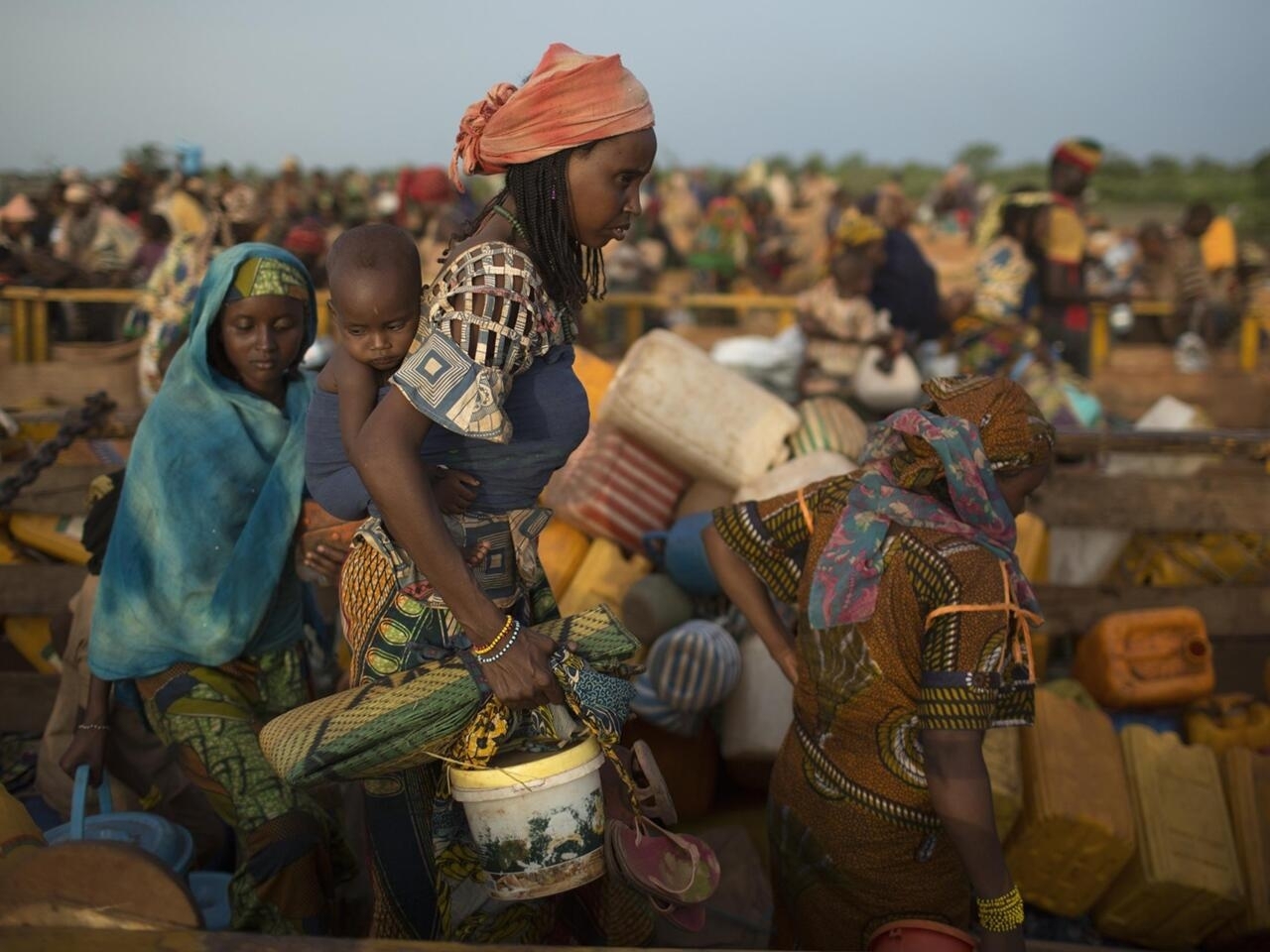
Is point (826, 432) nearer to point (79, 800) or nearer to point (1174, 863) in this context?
point (1174, 863)

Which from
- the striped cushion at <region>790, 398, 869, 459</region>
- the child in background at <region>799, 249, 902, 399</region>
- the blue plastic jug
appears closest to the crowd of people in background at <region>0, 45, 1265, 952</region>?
the blue plastic jug


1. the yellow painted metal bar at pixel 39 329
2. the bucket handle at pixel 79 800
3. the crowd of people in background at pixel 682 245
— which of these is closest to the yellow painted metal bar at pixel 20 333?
the yellow painted metal bar at pixel 39 329

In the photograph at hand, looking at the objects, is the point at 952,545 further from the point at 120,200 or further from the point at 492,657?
the point at 120,200

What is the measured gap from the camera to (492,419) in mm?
1843

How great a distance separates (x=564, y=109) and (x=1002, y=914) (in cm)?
165

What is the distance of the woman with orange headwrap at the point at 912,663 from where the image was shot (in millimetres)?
2248

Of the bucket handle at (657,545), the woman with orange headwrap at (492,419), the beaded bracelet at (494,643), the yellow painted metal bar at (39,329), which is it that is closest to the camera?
the woman with orange headwrap at (492,419)

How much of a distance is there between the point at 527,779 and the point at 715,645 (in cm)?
182

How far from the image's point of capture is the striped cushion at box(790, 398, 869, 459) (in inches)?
189

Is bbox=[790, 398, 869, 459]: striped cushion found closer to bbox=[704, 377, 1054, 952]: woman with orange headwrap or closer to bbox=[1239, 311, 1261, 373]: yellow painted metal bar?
bbox=[704, 377, 1054, 952]: woman with orange headwrap

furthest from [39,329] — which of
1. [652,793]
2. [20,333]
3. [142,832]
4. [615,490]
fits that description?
[652,793]

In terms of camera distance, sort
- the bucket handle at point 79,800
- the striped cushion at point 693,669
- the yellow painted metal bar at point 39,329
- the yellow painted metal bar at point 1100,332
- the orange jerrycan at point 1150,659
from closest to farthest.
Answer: the bucket handle at point 79,800 → the striped cushion at point 693,669 → the orange jerrycan at point 1150,659 → the yellow painted metal bar at point 39,329 → the yellow painted metal bar at point 1100,332

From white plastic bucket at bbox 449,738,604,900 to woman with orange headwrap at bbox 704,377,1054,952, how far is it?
24.9 inches

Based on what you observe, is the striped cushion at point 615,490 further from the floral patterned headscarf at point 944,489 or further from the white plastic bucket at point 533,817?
the white plastic bucket at point 533,817
